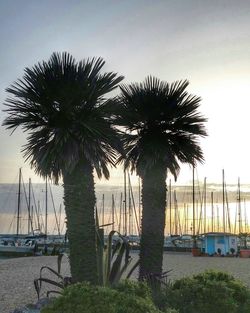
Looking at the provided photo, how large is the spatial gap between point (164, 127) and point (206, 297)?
252 inches

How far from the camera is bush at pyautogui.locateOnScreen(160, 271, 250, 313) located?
9.33 m

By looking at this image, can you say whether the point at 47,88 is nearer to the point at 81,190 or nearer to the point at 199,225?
the point at 81,190

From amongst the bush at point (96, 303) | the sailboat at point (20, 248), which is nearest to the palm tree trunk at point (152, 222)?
the bush at point (96, 303)

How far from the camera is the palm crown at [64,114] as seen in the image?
1194 centimetres

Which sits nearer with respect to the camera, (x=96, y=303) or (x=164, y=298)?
(x=96, y=303)

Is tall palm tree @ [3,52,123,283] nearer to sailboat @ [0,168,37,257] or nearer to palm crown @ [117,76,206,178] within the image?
palm crown @ [117,76,206,178]

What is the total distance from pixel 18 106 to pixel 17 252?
238ft

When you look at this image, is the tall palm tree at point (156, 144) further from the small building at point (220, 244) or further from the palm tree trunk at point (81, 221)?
the small building at point (220, 244)

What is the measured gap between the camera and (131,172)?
49.0 feet

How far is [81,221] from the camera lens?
1176 cm

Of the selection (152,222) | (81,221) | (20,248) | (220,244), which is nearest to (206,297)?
(81,221)

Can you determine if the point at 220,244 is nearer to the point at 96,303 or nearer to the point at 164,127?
the point at 164,127

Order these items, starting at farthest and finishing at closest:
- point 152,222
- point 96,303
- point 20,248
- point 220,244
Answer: point 20,248
point 220,244
point 152,222
point 96,303

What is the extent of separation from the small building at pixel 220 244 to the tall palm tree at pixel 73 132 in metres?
44.7
